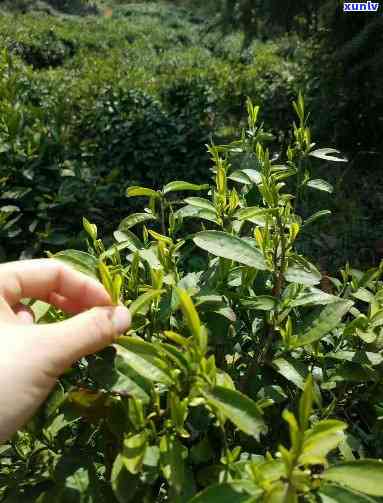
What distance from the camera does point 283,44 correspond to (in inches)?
294

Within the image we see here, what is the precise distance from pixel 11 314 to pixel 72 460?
0.37 metres

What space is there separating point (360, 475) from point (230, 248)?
1.71ft

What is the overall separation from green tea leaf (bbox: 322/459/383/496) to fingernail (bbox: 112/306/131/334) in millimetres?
456

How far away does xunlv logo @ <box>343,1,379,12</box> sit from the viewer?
168 inches

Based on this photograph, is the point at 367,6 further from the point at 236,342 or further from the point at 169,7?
the point at 169,7

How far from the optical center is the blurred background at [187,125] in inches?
138

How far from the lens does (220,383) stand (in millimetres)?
887

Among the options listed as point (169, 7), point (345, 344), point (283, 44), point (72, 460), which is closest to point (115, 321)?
point (72, 460)

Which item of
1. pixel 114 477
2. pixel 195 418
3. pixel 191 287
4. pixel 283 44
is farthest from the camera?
pixel 283 44

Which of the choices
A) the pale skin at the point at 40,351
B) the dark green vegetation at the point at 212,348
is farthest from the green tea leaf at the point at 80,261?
the pale skin at the point at 40,351

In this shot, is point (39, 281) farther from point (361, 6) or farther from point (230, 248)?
point (361, 6)

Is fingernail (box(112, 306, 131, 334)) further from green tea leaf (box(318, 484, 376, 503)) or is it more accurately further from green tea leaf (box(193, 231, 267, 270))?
green tea leaf (box(318, 484, 376, 503))

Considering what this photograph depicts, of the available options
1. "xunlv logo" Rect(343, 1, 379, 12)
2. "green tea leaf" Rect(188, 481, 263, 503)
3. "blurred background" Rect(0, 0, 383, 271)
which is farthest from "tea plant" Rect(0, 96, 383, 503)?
"xunlv logo" Rect(343, 1, 379, 12)

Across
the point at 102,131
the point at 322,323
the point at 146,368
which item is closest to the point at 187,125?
the point at 102,131
